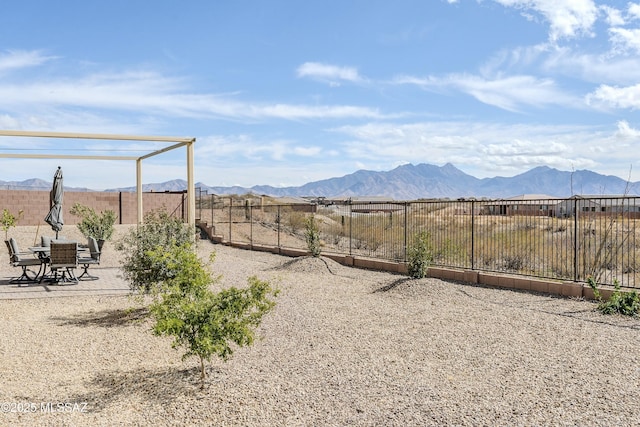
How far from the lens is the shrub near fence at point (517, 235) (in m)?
11.4

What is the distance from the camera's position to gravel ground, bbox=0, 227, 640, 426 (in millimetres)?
4754

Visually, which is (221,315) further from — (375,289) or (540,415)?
(375,289)

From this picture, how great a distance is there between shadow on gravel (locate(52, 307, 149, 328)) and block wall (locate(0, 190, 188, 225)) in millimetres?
17756

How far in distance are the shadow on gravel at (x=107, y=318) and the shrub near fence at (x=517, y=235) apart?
25.2ft

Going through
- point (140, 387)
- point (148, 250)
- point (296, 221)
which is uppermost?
point (148, 250)

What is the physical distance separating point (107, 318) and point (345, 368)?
4.75 meters

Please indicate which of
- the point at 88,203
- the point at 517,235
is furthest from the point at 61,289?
the point at 88,203

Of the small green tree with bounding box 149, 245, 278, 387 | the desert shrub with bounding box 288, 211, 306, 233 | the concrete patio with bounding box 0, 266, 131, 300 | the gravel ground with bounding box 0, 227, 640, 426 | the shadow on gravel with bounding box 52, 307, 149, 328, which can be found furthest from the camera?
the desert shrub with bounding box 288, 211, 306, 233

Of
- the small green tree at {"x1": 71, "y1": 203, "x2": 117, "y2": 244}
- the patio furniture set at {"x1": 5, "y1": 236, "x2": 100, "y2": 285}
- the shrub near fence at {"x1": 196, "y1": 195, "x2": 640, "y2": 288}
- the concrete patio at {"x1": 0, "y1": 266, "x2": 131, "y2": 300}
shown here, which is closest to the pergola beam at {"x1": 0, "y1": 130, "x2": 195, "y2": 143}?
the patio furniture set at {"x1": 5, "y1": 236, "x2": 100, "y2": 285}

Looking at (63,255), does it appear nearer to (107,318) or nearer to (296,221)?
(107,318)

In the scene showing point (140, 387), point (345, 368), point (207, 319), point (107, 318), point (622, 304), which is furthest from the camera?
point (622, 304)

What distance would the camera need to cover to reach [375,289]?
11469mm

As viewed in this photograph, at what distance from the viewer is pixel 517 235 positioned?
48.6 ft

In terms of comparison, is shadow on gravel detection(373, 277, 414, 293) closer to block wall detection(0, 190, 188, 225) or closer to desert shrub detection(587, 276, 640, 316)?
desert shrub detection(587, 276, 640, 316)
